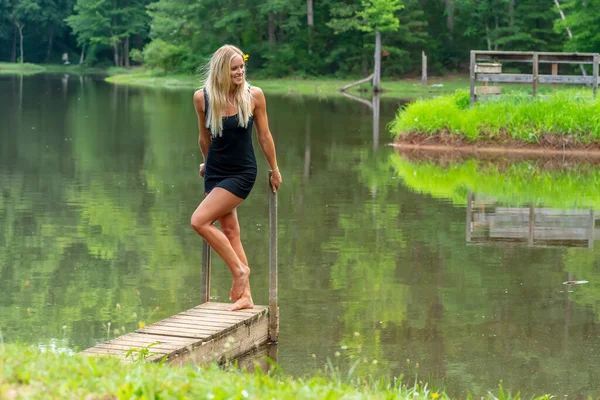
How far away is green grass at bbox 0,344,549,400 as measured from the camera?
4.82 meters

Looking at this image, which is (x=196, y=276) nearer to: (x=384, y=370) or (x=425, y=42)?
(x=384, y=370)

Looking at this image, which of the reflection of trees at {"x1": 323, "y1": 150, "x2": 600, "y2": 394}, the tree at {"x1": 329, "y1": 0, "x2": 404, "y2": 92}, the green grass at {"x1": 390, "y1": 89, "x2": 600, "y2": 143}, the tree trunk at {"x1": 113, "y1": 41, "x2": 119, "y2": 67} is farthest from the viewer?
the tree trunk at {"x1": 113, "y1": 41, "x2": 119, "y2": 67}

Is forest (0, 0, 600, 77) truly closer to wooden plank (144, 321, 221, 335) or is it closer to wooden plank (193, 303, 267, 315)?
wooden plank (193, 303, 267, 315)

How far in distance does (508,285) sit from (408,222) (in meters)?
3.63

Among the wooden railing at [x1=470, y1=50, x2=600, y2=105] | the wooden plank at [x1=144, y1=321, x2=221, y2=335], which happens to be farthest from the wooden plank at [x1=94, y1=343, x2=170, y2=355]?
the wooden railing at [x1=470, y1=50, x2=600, y2=105]

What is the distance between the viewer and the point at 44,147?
882 inches

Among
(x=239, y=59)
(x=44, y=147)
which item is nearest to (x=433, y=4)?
(x=44, y=147)

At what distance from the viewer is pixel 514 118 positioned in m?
22.0

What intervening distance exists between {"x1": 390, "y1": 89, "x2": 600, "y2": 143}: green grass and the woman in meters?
14.2

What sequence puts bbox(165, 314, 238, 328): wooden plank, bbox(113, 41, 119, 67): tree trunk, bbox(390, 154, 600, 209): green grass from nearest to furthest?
bbox(165, 314, 238, 328): wooden plank
bbox(390, 154, 600, 209): green grass
bbox(113, 41, 119, 67): tree trunk

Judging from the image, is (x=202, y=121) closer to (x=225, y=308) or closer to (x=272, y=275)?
(x=272, y=275)

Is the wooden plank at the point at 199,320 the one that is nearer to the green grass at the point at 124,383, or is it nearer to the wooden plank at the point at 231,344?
the wooden plank at the point at 231,344

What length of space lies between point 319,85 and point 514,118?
119 ft

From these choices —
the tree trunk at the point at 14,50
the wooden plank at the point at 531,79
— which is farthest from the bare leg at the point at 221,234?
the tree trunk at the point at 14,50
